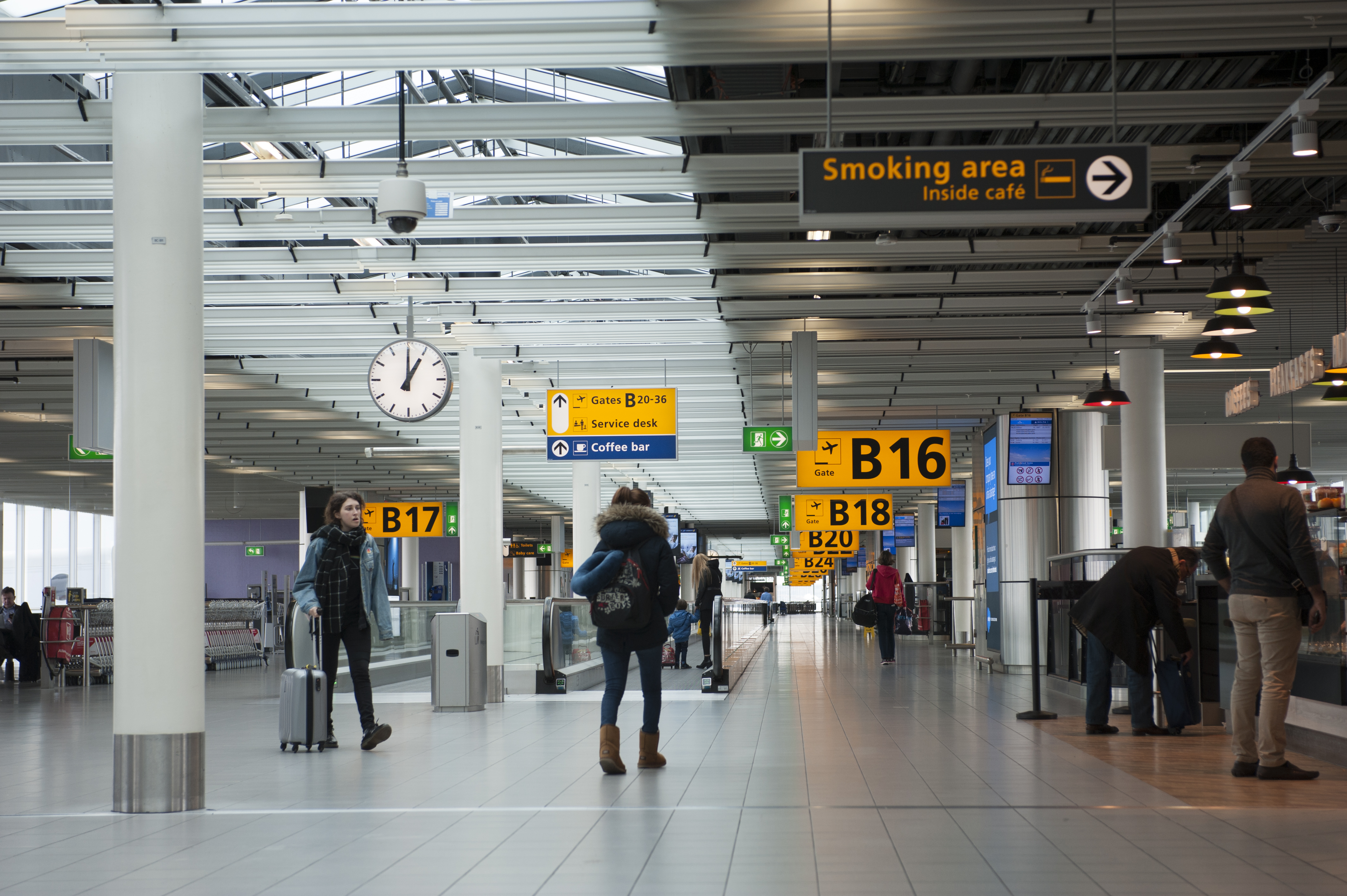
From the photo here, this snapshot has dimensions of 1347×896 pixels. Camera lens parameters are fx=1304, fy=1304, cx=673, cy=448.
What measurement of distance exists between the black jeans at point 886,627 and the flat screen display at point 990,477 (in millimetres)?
2239

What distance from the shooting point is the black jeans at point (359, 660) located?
28.5ft

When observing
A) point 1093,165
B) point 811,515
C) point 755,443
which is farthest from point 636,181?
point 811,515

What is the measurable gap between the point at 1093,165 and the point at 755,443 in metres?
11.6

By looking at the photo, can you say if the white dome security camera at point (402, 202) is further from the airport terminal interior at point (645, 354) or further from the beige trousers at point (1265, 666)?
the beige trousers at point (1265, 666)

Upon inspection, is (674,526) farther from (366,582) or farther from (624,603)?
(624,603)

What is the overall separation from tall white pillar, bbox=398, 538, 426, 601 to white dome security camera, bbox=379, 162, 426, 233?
3638 cm

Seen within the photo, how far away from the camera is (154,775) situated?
6211 millimetres

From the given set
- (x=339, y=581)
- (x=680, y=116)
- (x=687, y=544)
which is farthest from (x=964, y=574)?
(x=680, y=116)

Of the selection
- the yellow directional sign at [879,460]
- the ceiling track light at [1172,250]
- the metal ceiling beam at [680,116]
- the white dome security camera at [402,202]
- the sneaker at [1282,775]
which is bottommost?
the sneaker at [1282,775]

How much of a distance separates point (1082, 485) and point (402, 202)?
45.9 feet

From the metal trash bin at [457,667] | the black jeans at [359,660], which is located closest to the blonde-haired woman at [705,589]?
the metal trash bin at [457,667]

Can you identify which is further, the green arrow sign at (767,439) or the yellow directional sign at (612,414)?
the green arrow sign at (767,439)

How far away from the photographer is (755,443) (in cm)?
1745

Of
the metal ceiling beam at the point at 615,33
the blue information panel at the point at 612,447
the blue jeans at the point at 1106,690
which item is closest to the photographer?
the metal ceiling beam at the point at 615,33
